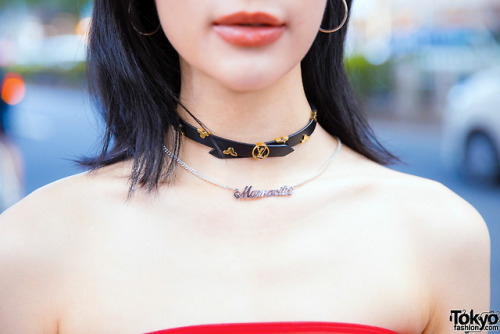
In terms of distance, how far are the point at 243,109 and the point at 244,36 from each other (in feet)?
0.80

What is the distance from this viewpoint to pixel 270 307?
1.42 meters

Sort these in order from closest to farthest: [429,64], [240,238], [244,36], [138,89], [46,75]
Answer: [244,36] < [240,238] < [138,89] < [429,64] < [46,75]

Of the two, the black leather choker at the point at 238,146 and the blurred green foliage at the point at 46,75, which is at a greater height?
the black leather choker at the point at 238,146

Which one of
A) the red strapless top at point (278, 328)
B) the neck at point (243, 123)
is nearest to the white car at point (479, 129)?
the neck at point (243, 123)

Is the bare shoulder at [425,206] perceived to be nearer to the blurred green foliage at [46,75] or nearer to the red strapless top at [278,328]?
the red strapless top at [278,328]

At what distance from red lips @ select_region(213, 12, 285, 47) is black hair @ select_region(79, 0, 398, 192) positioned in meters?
0.32

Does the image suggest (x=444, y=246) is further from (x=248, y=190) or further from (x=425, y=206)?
(x=248, y=190)

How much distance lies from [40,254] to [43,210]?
103mm

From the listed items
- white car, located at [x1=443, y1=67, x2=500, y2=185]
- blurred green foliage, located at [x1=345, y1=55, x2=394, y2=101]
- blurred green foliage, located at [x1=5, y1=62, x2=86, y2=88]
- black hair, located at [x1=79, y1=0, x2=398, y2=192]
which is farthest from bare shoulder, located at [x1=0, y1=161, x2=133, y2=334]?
blurred green foliage, located at [x1=5, y1=62, x2=86, y2=88]

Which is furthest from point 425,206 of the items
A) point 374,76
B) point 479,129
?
point 374,76

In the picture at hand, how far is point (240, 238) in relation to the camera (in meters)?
1.51

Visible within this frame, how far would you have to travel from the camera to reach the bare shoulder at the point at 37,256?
1382 mm

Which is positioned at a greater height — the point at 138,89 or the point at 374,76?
the point at 138,89

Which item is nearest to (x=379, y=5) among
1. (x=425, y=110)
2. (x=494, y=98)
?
(x=425, y=110)
